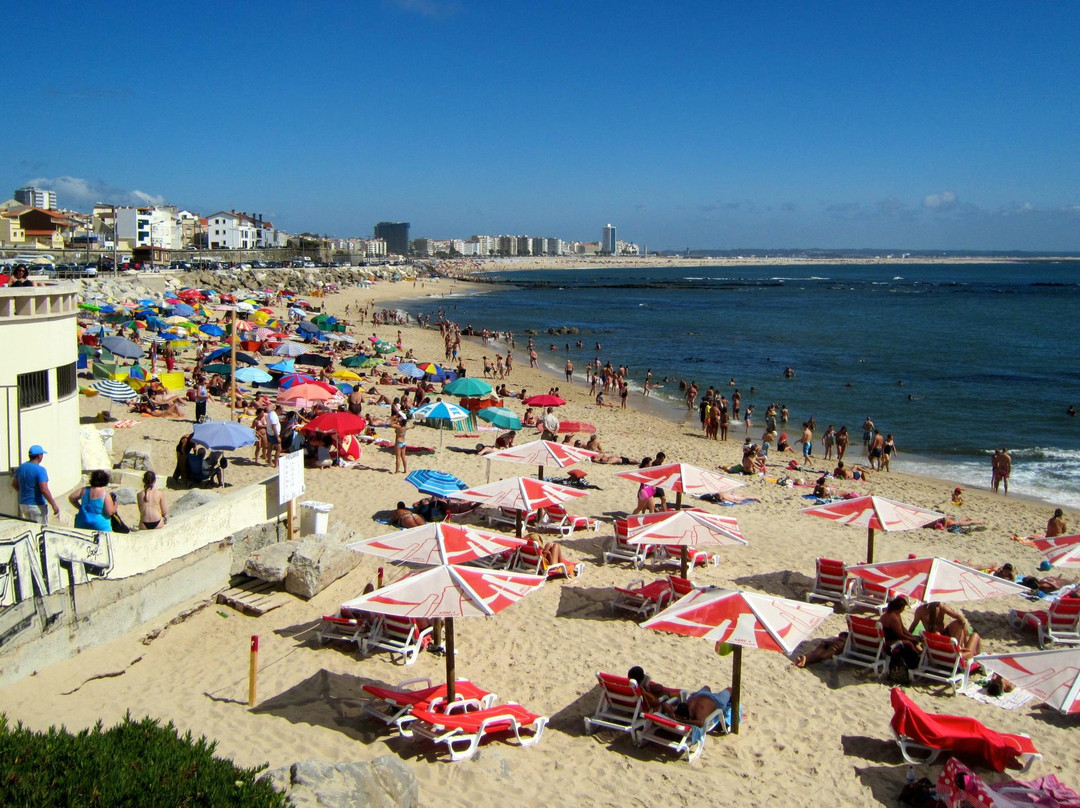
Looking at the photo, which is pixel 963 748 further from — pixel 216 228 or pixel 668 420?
pixel 216 228

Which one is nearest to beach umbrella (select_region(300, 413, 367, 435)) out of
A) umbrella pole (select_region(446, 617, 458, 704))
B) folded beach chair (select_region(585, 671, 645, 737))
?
umbrella pole (select_region(446, 617, 458, 704))

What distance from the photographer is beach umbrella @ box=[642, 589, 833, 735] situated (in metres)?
6.50

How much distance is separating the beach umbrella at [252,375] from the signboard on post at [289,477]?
10732mm

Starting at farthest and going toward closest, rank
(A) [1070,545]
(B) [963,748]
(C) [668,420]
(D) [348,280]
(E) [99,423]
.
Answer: (D) [348,280], (C) [668,420], (E) [99,423], (A) [1070,545], (B) [963,748]

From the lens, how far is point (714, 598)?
693cm

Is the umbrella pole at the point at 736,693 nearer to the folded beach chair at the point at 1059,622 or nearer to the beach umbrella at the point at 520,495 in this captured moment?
the beach umbrella at the point at 520,495

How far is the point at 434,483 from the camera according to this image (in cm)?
1226

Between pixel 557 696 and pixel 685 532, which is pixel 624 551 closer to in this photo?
pixel 685 532

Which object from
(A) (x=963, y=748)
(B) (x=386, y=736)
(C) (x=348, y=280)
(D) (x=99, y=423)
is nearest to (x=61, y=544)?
(B) (x=386, y=736)

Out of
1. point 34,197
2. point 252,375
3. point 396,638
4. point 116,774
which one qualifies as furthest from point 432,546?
point 34,197

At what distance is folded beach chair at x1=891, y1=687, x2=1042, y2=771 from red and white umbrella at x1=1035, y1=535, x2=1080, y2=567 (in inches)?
149

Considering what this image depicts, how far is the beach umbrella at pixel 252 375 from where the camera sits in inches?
797

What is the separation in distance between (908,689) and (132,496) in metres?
9.59

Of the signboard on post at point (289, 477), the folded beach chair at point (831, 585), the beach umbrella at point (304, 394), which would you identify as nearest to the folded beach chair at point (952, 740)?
the folded beach chair at point (831, 585)
